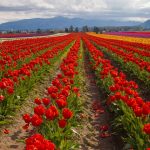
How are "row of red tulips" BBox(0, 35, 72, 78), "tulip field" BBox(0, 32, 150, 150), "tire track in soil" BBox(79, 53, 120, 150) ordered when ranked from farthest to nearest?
"row of red tulips" BBox(0, 35, 72, 78) < "tire track in soil" BBox(79, 53, 120, 150) < "tulip field" BBox(0, 32, 150, 150)

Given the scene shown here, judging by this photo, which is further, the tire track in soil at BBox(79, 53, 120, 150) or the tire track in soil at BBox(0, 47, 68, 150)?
the tire track in soil at BBox(79, 53, 120, 150)

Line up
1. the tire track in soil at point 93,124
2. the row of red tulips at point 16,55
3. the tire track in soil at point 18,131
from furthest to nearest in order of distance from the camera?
the row of red tulips at point 16,55 < the tire track in soil at point 93,124 < the tire track in soil at point 18,131

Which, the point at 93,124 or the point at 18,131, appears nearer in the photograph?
the point at 18,131

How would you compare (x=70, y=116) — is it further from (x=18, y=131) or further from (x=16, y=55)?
(x=16, y=55)

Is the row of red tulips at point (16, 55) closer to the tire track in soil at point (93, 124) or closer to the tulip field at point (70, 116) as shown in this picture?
the tulip field at point (70, 116)

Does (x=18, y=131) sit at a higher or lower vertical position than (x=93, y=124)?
higher

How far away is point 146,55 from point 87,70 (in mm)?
3356

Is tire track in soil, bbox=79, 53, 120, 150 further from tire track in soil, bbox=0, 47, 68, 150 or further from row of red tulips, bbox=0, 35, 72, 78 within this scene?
row of red tulips, bbox=0, 35, 72, 78

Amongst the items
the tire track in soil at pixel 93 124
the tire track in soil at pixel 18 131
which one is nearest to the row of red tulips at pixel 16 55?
the tire track in soil at pixel 18 131

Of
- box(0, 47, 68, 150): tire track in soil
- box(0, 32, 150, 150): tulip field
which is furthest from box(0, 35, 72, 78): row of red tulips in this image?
box(0, 47, 68, 150): tire track in soil

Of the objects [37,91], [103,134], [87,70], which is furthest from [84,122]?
[87,70]

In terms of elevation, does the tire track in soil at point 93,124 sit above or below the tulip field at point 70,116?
below

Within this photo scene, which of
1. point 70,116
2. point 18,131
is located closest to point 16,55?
point 18,131

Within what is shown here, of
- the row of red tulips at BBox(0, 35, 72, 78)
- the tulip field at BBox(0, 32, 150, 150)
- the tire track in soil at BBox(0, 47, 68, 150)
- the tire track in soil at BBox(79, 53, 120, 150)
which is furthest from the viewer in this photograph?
the row of red tulips at BBox(0, 35, 72, 78)
